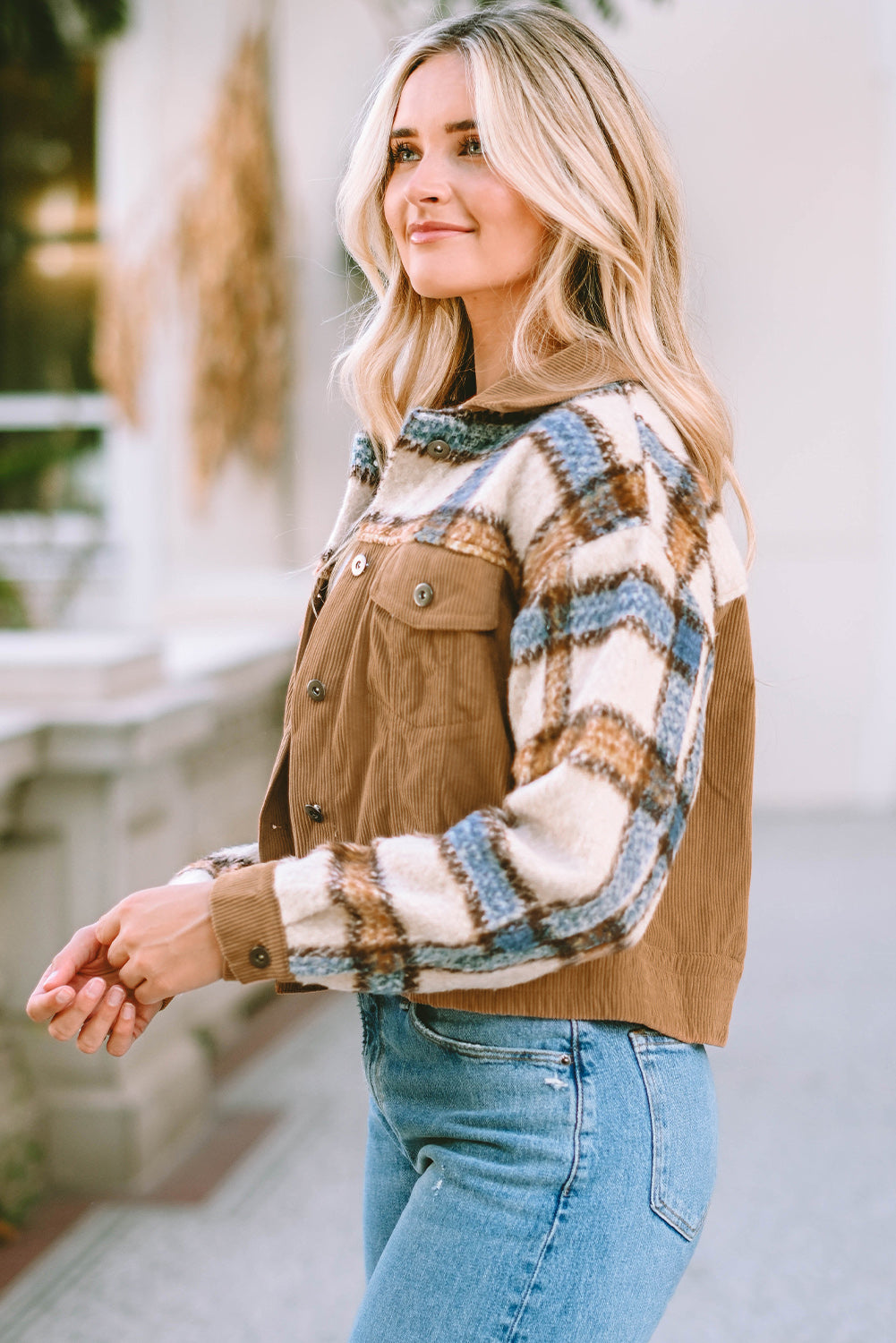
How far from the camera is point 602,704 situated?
1000mm

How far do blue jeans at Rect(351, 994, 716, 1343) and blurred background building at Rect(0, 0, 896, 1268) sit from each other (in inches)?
76.2

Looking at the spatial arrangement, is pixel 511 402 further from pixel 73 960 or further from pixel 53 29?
pixel 53 29

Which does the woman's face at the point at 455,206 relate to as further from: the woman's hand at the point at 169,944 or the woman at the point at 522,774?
the woman's hand at the point at 169,944

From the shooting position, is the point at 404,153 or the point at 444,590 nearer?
the point at 444,590

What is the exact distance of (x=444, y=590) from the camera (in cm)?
112

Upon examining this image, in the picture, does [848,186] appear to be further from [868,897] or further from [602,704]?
[602,704]

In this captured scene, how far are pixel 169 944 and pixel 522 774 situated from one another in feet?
0.96

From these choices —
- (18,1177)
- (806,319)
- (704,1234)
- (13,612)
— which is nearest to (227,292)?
(13,612)

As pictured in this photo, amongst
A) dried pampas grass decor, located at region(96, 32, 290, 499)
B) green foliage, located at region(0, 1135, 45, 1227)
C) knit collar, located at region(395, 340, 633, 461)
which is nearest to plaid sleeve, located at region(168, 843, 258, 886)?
knit collar, located at region(395, 340, 633, 461)

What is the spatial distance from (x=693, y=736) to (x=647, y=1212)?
→ 14.7 inches

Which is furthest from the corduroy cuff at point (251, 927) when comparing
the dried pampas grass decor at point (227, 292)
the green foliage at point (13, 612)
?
the dried pampas grass decor at point (227, 292)

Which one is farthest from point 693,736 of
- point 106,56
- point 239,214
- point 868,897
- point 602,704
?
point 106,56

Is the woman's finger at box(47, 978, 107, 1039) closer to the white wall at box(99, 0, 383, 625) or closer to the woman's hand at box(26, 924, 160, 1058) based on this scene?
the woman's hand at box(26, 924, 160, 1058)

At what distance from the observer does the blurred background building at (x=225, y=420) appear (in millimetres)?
3082
